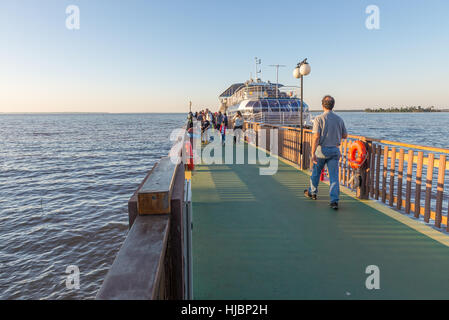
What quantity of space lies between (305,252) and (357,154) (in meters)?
3.02

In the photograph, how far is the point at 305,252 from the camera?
4.16 meters

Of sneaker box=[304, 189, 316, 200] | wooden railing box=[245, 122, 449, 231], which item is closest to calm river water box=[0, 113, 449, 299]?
sneaker box=[304, 189, 316, 200]

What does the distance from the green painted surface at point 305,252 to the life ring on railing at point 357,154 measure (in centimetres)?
77

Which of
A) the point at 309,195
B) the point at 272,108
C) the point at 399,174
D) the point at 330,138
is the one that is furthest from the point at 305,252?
the point at 272,108

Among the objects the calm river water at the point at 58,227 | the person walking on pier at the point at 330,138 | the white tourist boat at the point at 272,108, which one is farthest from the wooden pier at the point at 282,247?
the white tourist boat at the point at 272,108

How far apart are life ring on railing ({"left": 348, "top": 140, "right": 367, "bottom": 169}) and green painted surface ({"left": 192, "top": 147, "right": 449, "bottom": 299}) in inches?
30.2

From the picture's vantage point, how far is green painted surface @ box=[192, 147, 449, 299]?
10.9 feet

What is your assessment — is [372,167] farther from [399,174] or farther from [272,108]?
[272,108]

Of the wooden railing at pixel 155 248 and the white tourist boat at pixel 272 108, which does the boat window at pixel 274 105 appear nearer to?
the white tourist boat at pixel 272 108

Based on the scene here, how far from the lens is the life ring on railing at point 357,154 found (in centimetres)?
614

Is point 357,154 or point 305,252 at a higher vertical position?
point 357,154

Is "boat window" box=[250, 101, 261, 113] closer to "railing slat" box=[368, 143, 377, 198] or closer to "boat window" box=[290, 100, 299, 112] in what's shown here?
"boat window" box=[290, 100, 299, 112]
